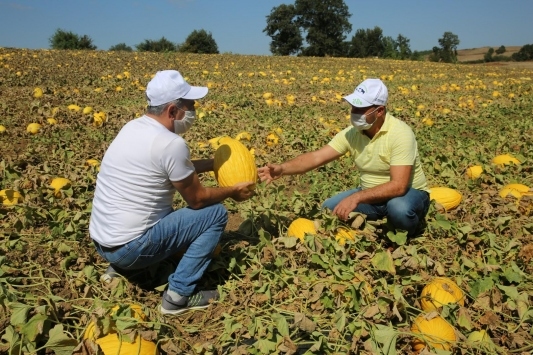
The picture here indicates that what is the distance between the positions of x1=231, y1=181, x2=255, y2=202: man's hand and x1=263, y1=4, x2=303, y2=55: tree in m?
72.4

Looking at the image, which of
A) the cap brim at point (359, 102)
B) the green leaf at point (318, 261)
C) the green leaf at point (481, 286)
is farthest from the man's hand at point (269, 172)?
the green leaf at point (481, 286)

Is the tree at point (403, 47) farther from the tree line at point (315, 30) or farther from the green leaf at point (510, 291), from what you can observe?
the green leaf at point (510, 291)

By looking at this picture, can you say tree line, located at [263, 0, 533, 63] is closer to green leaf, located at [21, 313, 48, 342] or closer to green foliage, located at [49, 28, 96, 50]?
green foliage, located at [49, 28, 96, 50]

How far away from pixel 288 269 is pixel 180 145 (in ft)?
4.38

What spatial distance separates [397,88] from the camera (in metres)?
14.5

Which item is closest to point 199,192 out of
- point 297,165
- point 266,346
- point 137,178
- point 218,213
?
point 218,213

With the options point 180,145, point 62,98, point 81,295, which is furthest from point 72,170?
point 62,98

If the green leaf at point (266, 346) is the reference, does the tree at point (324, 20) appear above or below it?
above

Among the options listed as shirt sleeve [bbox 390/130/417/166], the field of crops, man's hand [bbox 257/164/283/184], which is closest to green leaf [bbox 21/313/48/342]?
the field of crops

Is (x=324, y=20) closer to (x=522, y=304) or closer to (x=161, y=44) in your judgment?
(x=161, y=44)

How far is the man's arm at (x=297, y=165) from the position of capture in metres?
4.49

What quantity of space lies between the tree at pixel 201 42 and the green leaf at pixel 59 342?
56.9m

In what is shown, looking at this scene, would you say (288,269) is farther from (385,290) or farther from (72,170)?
(72,170)

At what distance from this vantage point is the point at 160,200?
335 centimetres
